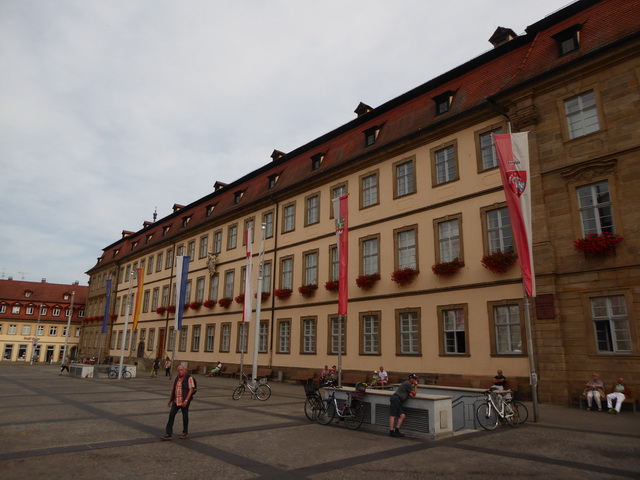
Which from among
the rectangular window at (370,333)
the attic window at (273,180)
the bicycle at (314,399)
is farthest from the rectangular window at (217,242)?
the bicycle at (314,399)

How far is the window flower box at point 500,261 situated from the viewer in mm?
19094

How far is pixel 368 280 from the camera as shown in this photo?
983 inches

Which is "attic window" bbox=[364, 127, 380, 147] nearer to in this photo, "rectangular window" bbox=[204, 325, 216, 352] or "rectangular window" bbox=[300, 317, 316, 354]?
"rectangular window" bbox=[300, 317, 316, 354]

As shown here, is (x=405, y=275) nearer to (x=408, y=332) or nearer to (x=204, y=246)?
(x=408, y=332)

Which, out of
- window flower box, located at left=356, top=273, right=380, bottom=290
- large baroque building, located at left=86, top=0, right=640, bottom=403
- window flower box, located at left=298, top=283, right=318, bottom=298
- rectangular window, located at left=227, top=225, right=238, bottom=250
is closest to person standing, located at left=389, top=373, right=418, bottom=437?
large baroque building, located at left=86, top=0, right=640, bottom=403

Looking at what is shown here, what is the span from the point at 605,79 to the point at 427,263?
10.1 metres

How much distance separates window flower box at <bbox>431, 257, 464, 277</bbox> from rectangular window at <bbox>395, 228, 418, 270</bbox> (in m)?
1.69

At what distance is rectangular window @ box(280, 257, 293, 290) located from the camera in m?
31.6

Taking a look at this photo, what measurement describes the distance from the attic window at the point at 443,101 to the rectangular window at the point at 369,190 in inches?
188

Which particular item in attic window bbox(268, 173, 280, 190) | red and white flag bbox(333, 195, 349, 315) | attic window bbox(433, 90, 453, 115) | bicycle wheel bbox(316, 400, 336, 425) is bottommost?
bicycle wheel bbox(316, 400, 336, 425)

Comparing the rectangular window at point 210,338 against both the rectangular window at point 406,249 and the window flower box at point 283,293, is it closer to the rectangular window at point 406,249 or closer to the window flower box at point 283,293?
the window flower box at point 283,293

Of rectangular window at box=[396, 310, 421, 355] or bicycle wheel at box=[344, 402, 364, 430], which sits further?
rectangular window at box=[396, 310, 421, 355]

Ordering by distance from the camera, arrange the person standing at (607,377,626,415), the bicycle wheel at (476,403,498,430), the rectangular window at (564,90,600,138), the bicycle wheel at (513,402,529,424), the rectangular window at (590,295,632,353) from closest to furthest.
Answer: the bicycle wheel at (476,403,498,430)
the bicycle wheel at (513,402,529,424)
the person standing at (607,377,626,415)
the rectangular window at (590,295,632,353)
the rectangular window at (564,90,600,138)

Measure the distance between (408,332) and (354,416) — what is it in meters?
10.8
